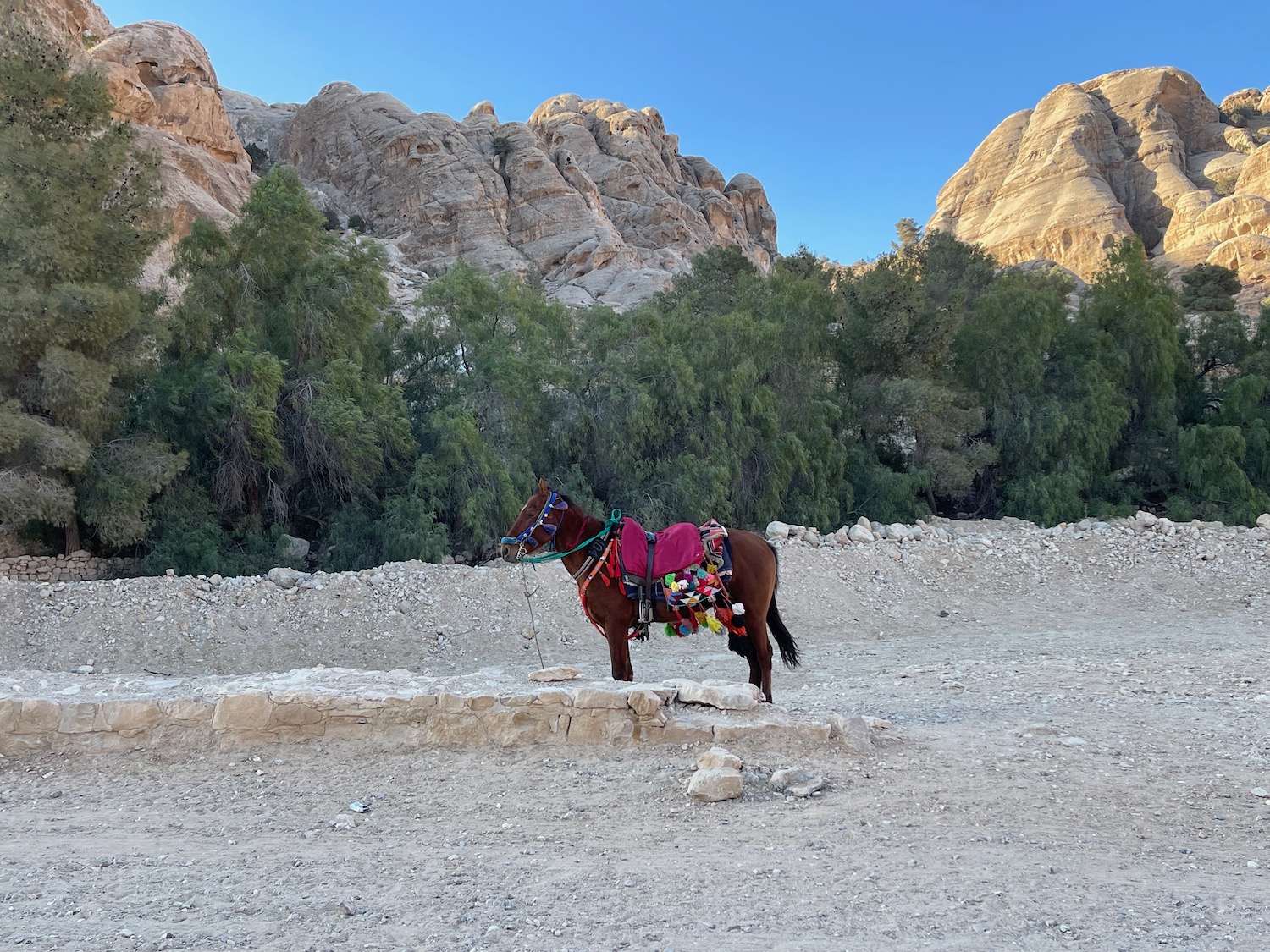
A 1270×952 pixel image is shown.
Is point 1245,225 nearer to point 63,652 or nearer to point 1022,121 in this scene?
point 1022,121

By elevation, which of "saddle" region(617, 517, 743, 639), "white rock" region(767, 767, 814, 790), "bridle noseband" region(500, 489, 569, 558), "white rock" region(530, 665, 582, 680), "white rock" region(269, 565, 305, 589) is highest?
"bridle noseband" region(500, 489, 569, 558)

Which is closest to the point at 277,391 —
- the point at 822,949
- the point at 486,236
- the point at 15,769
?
the point at 15,769

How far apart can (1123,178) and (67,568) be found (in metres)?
72.1

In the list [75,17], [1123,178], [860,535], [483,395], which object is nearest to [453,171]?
[75,17]

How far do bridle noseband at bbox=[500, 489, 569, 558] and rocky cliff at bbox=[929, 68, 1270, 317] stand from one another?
174 feet

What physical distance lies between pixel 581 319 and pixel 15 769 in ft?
39.3

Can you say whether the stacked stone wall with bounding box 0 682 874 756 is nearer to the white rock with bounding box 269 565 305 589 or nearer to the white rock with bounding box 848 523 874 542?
the white rock with bounding box 269 565 305 589

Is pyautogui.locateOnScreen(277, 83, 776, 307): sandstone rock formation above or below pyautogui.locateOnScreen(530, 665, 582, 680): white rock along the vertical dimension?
above

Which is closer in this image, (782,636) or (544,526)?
(544,526)

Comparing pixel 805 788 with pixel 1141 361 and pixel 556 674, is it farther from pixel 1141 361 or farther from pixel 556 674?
pixel 1141 361

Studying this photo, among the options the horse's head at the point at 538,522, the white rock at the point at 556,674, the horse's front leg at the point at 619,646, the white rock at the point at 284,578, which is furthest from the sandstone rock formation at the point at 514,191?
the white rock at the point at 556,674

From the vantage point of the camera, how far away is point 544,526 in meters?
6.54

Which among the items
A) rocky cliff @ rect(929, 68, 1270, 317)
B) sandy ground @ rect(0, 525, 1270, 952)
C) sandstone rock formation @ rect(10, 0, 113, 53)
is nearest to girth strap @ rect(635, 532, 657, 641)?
sandy ground @ rect(0, 525, 1270, 952)

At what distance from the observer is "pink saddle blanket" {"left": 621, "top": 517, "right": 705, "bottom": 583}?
6301 millimetres
